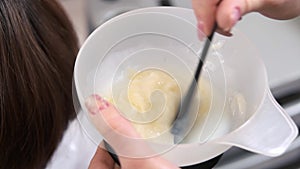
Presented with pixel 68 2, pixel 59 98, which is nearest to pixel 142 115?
pixel 59 98

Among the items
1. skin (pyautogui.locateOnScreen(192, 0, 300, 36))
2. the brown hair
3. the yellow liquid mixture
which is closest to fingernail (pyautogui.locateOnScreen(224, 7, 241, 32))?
skin (pyautogui.locateOnScreen(192, 0, 300, 36))

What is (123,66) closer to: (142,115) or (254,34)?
(142,115)

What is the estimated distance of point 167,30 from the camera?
581 millimetres

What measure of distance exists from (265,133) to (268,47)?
37 cm

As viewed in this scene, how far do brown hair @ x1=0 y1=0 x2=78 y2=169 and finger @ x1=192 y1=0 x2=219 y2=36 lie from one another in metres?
0.19

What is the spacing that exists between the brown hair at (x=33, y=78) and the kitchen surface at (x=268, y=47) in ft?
0.78

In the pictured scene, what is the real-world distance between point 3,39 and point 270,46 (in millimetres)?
457

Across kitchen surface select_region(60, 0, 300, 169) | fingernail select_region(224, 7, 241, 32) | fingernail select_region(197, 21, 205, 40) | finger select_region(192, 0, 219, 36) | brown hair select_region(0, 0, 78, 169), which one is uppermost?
fingernail select_region(224, 7, 241, 32)

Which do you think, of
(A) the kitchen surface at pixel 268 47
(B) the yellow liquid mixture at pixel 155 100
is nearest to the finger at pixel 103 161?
(B) the yellow liquid mixture at pixel 155 100

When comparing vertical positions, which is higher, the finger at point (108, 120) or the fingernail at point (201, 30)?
the fingernail at point (201, 30)

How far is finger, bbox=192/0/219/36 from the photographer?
0.49m

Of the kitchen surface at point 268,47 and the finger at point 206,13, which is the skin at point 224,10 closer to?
the finger at point 206,13

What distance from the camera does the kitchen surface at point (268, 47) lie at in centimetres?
73

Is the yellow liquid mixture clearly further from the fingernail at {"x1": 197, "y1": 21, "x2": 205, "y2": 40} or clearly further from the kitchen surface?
the kitchen surface
